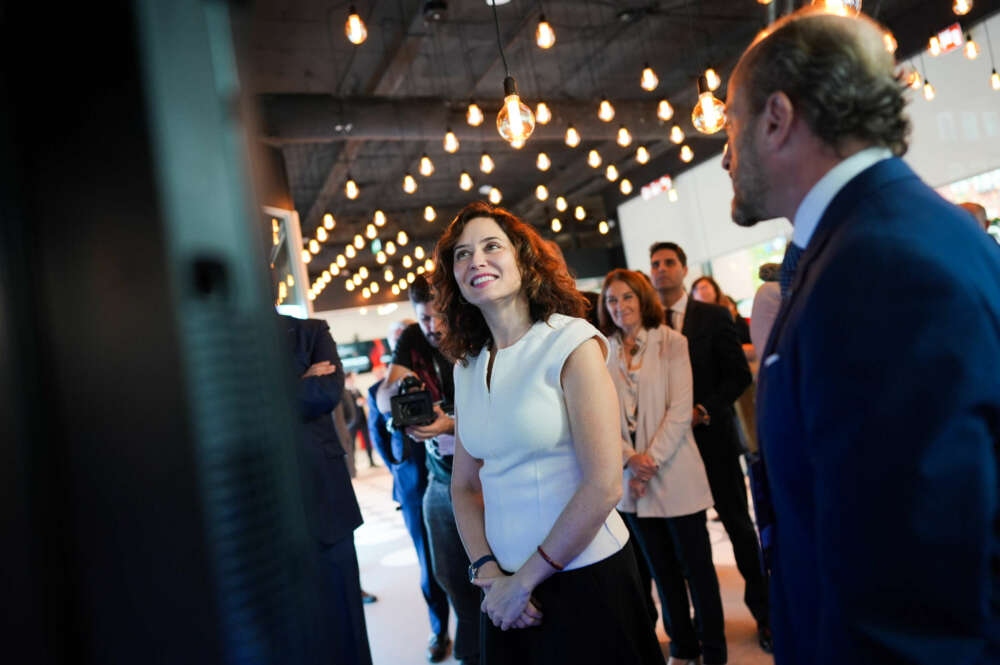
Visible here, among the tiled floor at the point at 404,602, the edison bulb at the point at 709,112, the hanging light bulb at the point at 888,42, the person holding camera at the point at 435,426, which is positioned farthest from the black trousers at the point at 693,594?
the edison bulb at the point at 709,112

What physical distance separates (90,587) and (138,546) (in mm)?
26

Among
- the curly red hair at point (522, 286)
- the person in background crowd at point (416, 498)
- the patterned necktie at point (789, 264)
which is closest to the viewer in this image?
the patterned necktie at point (789, 264)

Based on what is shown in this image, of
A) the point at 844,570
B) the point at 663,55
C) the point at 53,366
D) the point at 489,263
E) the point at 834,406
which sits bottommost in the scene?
the point at 844,570

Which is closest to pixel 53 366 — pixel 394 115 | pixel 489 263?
pixel 489 263

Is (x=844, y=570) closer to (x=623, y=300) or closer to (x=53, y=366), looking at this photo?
(x=53, y=366)

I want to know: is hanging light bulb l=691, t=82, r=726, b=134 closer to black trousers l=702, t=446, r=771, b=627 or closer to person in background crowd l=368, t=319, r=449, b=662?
black trousers l=702, t=446, r=771, b=627

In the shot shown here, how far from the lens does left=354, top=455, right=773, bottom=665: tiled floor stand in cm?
282

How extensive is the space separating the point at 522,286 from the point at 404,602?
2876 mm

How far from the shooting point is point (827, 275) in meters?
0.75

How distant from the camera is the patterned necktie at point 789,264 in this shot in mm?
991

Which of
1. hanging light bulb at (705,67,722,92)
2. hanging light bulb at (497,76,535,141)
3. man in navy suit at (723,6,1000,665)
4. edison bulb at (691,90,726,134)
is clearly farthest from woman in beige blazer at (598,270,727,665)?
hanging light bulb at (705,67,722,92)

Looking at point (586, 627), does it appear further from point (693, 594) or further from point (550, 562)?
point (693, 594)

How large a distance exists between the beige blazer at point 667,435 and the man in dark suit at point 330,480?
0.99 metres

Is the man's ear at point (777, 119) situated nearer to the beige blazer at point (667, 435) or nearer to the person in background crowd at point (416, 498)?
the beige blazer at point (667, 435)
